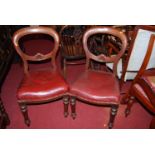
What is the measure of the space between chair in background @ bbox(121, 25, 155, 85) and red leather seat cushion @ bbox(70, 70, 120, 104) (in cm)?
26

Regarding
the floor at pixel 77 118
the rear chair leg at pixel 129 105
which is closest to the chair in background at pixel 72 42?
the floor at pixel 77 118

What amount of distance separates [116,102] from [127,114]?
496 mm

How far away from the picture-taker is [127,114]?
2.11 meters

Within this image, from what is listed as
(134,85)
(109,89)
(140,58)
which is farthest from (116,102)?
(140,58)

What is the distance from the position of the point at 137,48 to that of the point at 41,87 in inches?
39.0

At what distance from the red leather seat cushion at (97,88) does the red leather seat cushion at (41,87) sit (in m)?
0.13

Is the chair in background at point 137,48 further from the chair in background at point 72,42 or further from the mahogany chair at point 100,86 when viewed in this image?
the chair in background at point 72,42

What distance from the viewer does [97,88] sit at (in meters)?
1.75

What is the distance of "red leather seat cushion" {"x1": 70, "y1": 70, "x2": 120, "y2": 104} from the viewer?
170 centimetres

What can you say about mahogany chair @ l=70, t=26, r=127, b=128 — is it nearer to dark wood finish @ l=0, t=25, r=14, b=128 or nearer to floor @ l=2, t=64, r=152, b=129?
floor @ l=2, t=64, r=152, b=129

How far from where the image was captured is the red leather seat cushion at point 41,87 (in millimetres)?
1711

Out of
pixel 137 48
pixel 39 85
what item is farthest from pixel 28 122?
pixel 137 48
